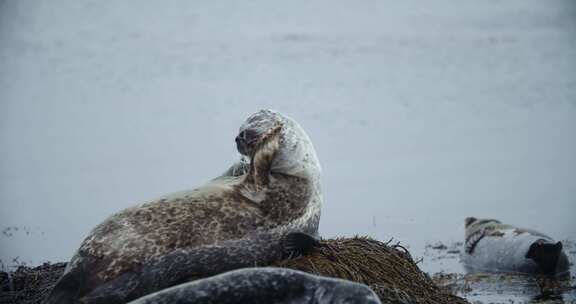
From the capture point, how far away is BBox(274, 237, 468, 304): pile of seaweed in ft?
14.8

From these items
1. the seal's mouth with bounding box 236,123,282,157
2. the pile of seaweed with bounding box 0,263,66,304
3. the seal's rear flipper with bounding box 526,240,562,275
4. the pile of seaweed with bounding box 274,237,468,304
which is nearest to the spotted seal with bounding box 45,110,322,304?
the seal's mouth with bounding box 236,123,282,157

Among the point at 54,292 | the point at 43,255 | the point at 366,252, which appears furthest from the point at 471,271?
the point at 54,292

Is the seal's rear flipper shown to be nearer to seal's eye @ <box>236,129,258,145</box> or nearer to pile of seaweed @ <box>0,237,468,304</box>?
pile of seaweed @ <box>0,237,468,304</box>

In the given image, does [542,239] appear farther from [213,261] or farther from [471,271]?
[213,261]

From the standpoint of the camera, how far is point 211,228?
4.52 metres

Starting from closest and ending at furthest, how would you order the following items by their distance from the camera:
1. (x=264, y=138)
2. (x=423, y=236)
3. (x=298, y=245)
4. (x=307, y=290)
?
1. (x=307, y=290)
2. (x=298, y=245)
3. (x=264, y=138)
4. (x=423, y=236)

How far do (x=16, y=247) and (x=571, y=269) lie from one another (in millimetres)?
6537

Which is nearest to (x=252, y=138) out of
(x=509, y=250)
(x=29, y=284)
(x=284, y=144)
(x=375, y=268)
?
(x=284, y=144)

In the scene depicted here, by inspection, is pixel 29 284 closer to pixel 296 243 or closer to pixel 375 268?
pixel 296 243

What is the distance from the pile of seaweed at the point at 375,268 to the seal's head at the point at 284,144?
1.74ft

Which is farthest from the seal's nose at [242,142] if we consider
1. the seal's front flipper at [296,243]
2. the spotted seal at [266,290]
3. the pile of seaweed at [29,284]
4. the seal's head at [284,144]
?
the spotted seal at [266,290]

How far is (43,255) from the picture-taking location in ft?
30.4

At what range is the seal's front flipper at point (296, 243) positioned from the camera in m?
4.72

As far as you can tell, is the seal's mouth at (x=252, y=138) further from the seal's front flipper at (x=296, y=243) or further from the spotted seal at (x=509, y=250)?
the spotted seal at (x=509, y=250)
